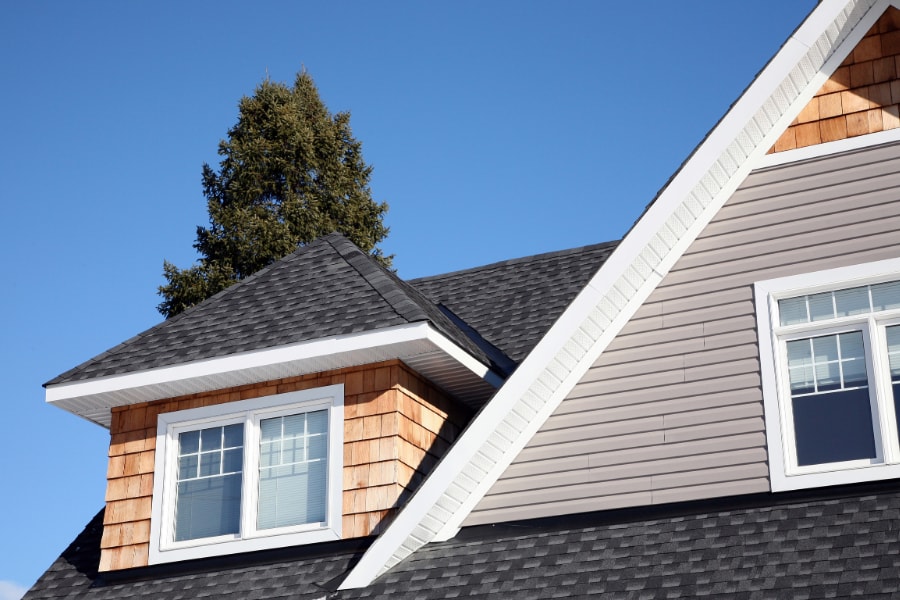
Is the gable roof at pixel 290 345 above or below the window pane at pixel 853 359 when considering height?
above

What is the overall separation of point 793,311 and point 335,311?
14.5 feet

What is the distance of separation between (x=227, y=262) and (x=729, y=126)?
1952 cm

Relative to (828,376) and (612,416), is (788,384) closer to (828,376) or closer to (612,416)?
(828,376)

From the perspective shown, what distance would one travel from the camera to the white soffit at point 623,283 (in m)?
10.1

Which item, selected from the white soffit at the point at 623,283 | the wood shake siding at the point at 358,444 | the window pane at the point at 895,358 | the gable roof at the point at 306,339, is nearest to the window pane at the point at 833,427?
the window pane at the point at 895,358

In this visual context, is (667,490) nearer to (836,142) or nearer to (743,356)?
(743,356)

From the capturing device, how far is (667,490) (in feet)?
32.3

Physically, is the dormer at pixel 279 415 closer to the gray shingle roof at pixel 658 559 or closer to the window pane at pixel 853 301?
the gray shingle roof at pixel 658 559

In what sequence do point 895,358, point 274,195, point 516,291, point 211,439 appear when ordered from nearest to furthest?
point 895,358
point 211,439
point 516,291
point 274,195

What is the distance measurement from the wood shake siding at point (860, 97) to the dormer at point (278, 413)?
374 cm

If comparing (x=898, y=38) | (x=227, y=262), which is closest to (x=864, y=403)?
(x=898, y=38)

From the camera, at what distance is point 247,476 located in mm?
11523

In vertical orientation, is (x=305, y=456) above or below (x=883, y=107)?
below

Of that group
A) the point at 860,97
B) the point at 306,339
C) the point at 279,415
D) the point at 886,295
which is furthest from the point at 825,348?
the point at 279,415
